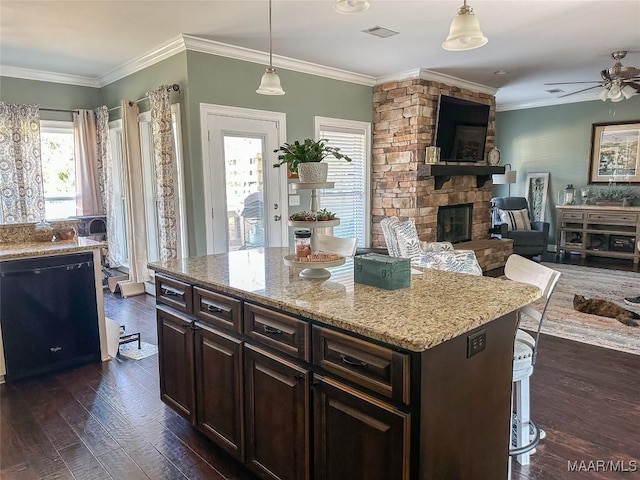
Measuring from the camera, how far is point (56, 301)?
323 centimetres

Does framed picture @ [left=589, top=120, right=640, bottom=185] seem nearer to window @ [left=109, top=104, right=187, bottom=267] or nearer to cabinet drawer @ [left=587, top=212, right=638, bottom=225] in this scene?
cabinet drawer @ [left=587, top=212, right=638, bottom=225]

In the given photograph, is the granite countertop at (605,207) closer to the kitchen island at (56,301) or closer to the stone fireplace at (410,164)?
the stone fireplace at (410,164)

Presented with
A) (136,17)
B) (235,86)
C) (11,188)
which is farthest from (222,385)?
(11,188)

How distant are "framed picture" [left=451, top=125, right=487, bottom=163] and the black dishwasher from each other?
15.7 ft

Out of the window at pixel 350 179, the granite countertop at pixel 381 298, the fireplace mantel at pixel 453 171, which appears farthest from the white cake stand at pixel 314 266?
the fireplace mantel at pixel 453 171

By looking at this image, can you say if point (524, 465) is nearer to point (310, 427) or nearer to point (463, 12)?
point (310, 427)

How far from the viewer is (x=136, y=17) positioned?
12.1 feet

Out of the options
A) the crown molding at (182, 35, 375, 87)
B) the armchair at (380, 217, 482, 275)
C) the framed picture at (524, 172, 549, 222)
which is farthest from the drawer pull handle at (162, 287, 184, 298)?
the framed picture at (524, 172, 549, 222)

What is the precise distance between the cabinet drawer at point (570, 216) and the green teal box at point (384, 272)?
262 inches

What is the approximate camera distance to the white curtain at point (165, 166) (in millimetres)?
4562

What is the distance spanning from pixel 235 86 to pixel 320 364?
3.78 meters

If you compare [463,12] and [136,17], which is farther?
[136,17]

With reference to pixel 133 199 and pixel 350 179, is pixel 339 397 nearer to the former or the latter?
pixel 133 199

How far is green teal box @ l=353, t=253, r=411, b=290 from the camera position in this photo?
1.92 m
